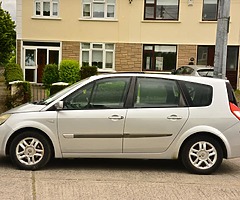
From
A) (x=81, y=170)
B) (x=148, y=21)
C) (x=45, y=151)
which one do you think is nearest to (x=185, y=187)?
(x=81, y=170)

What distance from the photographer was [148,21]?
2092cm

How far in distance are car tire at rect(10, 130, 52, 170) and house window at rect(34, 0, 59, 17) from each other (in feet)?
52.5

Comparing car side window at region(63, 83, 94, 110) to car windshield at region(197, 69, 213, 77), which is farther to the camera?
car windshield at region(197, 69, 213, 77)

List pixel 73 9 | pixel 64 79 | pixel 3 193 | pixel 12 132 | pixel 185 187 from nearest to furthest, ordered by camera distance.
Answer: pixel 3 193
pixel 185 187
pixel 12 132
pixel 64 79
pixel 73 9

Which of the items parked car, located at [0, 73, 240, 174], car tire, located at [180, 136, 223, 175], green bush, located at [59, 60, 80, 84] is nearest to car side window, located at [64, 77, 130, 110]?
parked car, located at [0, 73, 240, 174]

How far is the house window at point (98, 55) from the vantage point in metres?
21.2

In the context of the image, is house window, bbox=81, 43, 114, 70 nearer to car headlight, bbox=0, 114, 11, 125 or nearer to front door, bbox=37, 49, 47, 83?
front door, bbox=37, 49, 47, 83

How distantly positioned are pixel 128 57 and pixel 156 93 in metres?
15.2

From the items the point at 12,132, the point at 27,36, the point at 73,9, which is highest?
the point at 73,9

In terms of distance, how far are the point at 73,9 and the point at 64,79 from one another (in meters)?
6.65

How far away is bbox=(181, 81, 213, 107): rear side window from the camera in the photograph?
19.7 feet

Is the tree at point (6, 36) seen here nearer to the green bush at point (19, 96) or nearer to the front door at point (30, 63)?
the front door at point (30, 63)

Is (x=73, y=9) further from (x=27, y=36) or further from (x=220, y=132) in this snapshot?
(x=220, y=132)

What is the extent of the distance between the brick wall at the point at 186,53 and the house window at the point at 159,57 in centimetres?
29
